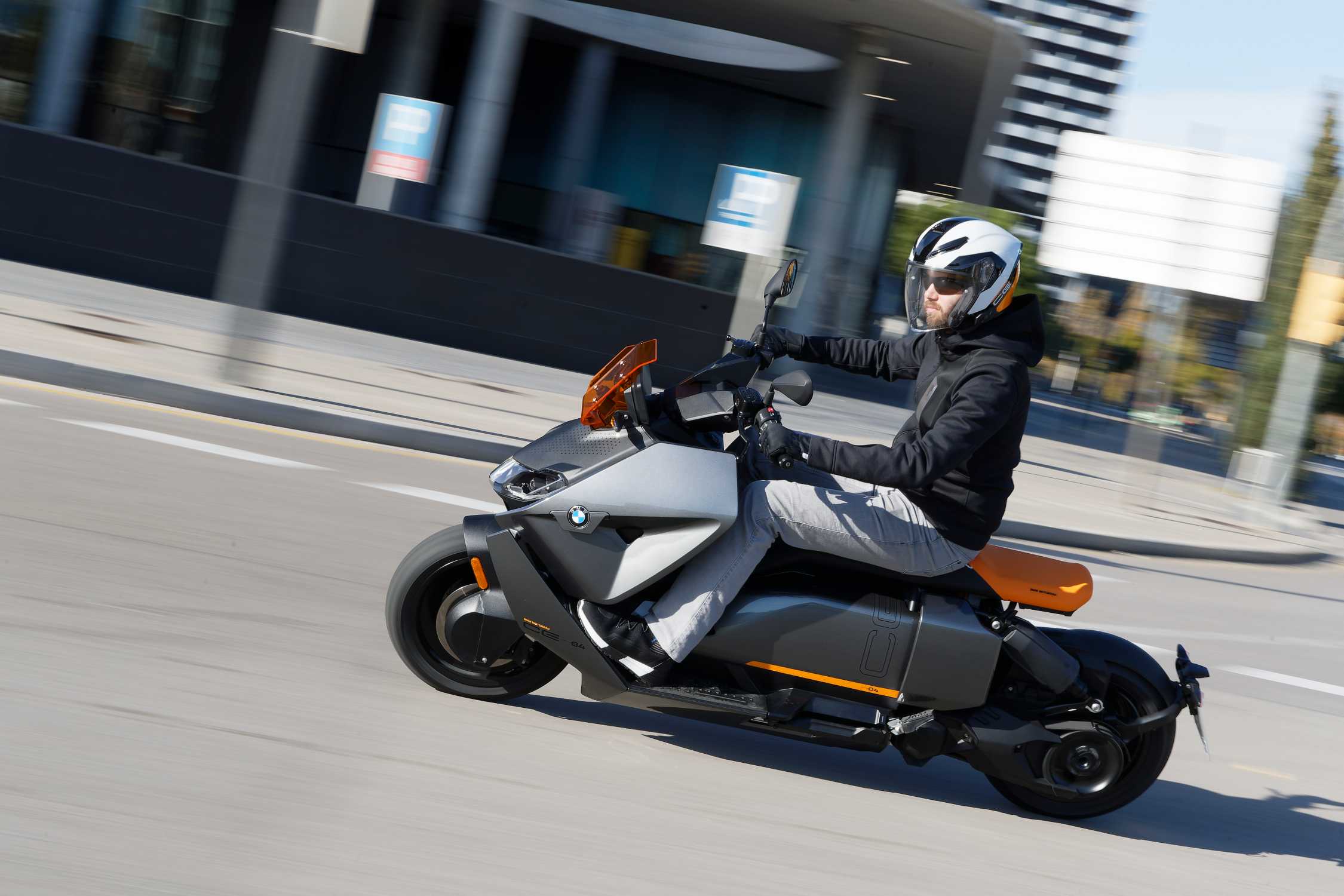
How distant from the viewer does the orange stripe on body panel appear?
431cm

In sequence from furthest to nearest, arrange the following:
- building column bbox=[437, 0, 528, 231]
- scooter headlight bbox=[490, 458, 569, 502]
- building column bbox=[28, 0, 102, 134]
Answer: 1. building column bbox=[437, 0, 528, 231]
2. building column bbox=[28, 0, 102, 134]
3. scooter headlight bbox=[490, 458, 569, 502]

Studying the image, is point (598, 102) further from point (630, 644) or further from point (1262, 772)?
point (630, 644)

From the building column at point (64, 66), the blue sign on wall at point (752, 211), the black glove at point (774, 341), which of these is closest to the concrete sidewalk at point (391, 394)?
the blue sign on wall at point (752, 211)

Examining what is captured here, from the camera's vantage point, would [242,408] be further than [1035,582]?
Yes

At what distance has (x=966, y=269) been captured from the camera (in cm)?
419

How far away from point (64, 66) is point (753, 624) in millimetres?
19232

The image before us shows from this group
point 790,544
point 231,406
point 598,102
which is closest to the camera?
point 790,544

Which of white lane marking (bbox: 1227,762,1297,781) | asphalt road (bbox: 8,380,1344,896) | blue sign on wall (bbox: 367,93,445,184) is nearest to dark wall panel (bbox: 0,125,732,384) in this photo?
blue sign on wall (bbox: 367,93,445,184)

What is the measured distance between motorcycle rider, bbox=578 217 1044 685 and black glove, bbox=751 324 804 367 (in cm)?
3

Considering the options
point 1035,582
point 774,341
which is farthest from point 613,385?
point 1035,582

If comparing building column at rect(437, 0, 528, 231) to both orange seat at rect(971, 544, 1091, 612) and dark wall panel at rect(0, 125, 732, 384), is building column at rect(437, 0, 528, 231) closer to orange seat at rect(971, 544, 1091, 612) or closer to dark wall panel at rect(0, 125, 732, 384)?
dark wall panel at rect(0, 125, 732, 384)

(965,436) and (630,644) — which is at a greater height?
(965,436)

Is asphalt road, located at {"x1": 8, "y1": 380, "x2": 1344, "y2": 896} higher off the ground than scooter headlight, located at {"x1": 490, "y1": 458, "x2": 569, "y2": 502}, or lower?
lower

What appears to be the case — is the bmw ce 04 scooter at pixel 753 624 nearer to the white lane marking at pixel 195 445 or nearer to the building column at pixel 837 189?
the white lane marking at pixel 195 445
